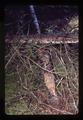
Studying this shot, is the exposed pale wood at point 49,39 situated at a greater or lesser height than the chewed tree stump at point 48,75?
greater

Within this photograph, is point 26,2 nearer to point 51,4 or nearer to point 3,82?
point 51,4

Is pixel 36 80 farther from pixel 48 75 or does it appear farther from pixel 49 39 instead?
pixel 49 39

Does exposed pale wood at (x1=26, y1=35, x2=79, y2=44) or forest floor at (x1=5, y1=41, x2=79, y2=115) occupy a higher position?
exposed pale wood at (x1=26, y1=35, x2=79, y2=44)

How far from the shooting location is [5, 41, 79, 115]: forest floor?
5.31m

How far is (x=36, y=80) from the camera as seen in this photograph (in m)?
5.32

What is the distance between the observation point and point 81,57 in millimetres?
5320

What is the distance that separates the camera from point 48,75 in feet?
17.4

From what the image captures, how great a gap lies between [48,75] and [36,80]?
0.11 meters

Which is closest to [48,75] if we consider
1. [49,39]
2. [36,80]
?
[36,80]

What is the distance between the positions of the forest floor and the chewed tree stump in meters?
0.03

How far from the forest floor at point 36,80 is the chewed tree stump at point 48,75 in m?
0.03

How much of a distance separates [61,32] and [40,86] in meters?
0.47

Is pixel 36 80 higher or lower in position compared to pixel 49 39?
lower

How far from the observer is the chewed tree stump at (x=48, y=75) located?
17.4 ft
